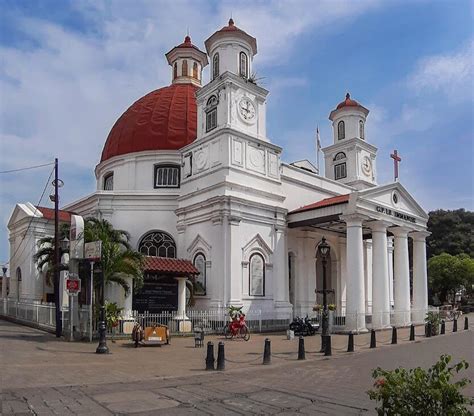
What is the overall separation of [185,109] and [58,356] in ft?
72.8

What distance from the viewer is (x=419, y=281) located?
1276 inches

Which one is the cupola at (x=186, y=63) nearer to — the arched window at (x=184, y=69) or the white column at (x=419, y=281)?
the arched window at (x=184, y=69)

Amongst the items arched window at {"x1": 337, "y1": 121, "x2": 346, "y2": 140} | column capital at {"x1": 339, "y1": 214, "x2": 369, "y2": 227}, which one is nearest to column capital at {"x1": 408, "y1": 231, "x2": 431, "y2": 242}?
column capital at {"x1": 339, "y1": 214, "x2": 369, "y2": 227}

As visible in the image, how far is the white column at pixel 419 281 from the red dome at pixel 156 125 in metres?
16.0

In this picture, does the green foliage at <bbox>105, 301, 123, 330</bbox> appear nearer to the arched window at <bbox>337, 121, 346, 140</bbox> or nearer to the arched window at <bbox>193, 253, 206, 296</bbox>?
the arched window at <bbox>193, 253, 206, 296</bbox>

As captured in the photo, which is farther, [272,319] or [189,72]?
[189,72]

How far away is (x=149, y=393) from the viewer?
31.5 ft

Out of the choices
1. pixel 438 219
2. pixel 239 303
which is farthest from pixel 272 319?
pixel 438 219

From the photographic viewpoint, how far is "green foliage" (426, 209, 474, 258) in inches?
2497

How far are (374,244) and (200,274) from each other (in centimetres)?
973

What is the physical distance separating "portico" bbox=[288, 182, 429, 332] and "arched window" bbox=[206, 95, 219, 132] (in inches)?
272

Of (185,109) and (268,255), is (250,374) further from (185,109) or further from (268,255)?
(185,109)

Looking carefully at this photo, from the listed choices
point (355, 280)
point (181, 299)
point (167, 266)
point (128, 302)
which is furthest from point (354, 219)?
point (128, 302)

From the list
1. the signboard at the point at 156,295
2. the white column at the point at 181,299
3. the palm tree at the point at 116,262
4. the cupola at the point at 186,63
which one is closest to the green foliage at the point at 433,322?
the white column at the point at 181,299
